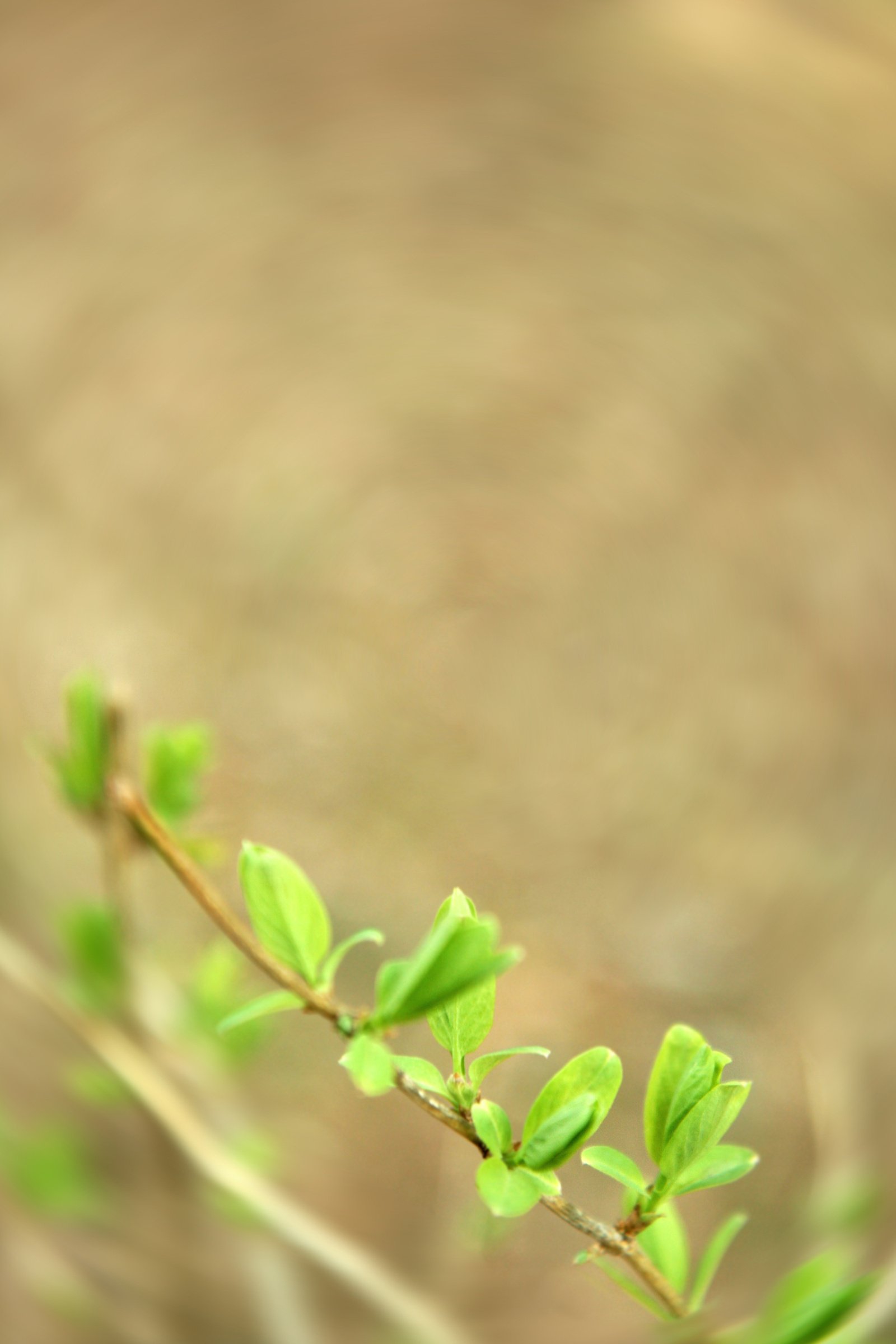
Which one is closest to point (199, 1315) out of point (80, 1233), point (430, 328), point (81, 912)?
point (80, 1233)

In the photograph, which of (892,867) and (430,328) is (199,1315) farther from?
(430,328)

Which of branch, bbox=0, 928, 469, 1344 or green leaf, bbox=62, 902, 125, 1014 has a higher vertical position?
green leaf, bbox=62, 902, 125, 1014

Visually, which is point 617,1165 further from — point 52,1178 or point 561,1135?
point 52,1178

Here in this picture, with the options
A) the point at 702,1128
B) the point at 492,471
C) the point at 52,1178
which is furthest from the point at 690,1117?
the point at 492,471

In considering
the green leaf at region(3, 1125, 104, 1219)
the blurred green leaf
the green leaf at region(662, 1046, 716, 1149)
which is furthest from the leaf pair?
the green leaf at region(3, 1125, 104, 1219)

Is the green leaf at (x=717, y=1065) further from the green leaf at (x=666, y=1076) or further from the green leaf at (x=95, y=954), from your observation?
the green leaf at (x=95, y=954)

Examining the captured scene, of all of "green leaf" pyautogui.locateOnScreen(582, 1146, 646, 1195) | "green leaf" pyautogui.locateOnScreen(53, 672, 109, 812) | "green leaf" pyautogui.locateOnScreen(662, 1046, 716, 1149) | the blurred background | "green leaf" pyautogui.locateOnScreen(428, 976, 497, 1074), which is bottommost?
"green leaf" pyautogui.locateOnScreen(582, 1146, 646, 1195)

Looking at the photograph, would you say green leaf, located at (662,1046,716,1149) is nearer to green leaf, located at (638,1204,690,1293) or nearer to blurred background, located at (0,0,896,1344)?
green leaf, located at (638,1204,690,1293)
